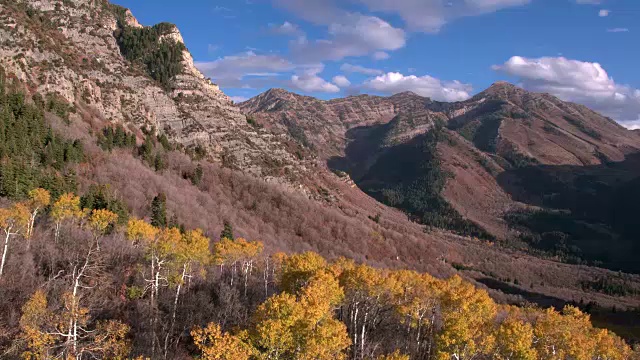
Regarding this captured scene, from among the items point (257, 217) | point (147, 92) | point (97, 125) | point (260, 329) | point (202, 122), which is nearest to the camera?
point (260, 329)

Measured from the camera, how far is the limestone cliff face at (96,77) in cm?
12681

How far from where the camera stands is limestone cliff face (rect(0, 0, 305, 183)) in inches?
4993

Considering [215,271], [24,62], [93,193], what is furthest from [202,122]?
[215,271]

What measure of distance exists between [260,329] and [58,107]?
373 ft

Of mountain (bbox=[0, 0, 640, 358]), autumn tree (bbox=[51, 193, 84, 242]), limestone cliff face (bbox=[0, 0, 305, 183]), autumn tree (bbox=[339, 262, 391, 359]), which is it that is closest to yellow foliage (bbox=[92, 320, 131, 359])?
mountain (bbox=[0, 0, 640, 358])

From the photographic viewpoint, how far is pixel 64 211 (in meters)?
68.3

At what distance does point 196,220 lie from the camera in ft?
373

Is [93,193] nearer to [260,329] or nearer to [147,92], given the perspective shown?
[260,329]

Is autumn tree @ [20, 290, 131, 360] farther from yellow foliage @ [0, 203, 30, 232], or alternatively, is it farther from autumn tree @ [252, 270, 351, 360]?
yellow foliage @ [0, 203, 30, 232]

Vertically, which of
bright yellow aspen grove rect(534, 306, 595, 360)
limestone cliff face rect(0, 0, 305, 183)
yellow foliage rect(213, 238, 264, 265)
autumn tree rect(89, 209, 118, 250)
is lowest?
bright yellow aspen grove rect(534, 306, 595, 360)

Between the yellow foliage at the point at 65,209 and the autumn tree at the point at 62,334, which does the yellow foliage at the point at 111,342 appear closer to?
the autumn tree at the point at 62,334

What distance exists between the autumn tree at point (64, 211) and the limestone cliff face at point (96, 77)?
66721 mm

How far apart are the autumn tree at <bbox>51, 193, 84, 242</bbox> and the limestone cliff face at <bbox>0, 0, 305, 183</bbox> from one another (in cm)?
6672

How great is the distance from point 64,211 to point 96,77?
112365 millimetres
